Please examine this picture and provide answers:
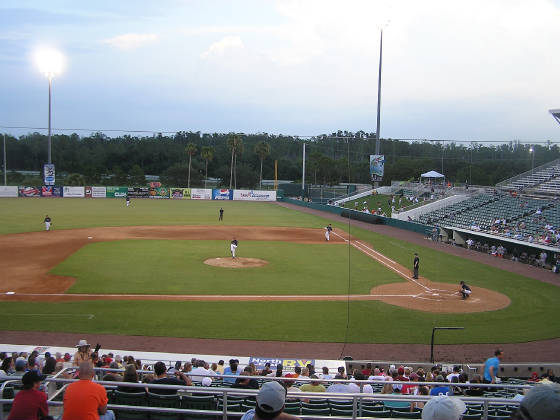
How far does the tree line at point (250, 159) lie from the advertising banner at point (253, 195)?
11120 millimetres

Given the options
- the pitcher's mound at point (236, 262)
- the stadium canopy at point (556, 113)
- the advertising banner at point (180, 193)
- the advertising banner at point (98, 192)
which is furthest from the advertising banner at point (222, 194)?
the pitcher's mound at point (236, 262)

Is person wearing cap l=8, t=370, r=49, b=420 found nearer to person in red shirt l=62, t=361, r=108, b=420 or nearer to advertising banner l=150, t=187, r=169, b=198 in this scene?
person in red shirt l=62, t=361, r=108, b=420

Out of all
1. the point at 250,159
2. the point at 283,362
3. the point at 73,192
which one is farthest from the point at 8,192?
the point at 283,362

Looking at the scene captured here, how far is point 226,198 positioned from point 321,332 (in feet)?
242

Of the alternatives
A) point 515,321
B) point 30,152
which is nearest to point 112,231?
point 515,321

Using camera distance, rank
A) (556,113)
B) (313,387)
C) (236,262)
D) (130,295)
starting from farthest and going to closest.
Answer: (556,113), (236,262), (130,295), (313,387)

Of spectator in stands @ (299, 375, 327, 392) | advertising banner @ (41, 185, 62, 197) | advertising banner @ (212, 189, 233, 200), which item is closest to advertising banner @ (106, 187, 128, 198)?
advertising banner @ (41, 185, 62, 197)

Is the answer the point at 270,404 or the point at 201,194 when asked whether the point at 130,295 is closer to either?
the point at 270,404

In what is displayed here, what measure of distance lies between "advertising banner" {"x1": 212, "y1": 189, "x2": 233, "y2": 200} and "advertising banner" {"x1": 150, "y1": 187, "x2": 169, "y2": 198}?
8720 mm

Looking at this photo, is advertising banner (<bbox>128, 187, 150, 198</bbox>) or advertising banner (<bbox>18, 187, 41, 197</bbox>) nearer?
advertising banner (<bbox>18, 187, 41, 197</bbox>)

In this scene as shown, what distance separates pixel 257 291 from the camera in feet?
75.5

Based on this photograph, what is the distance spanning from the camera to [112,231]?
41688mm

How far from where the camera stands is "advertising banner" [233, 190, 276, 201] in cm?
9012

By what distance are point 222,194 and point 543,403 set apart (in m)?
88.3
